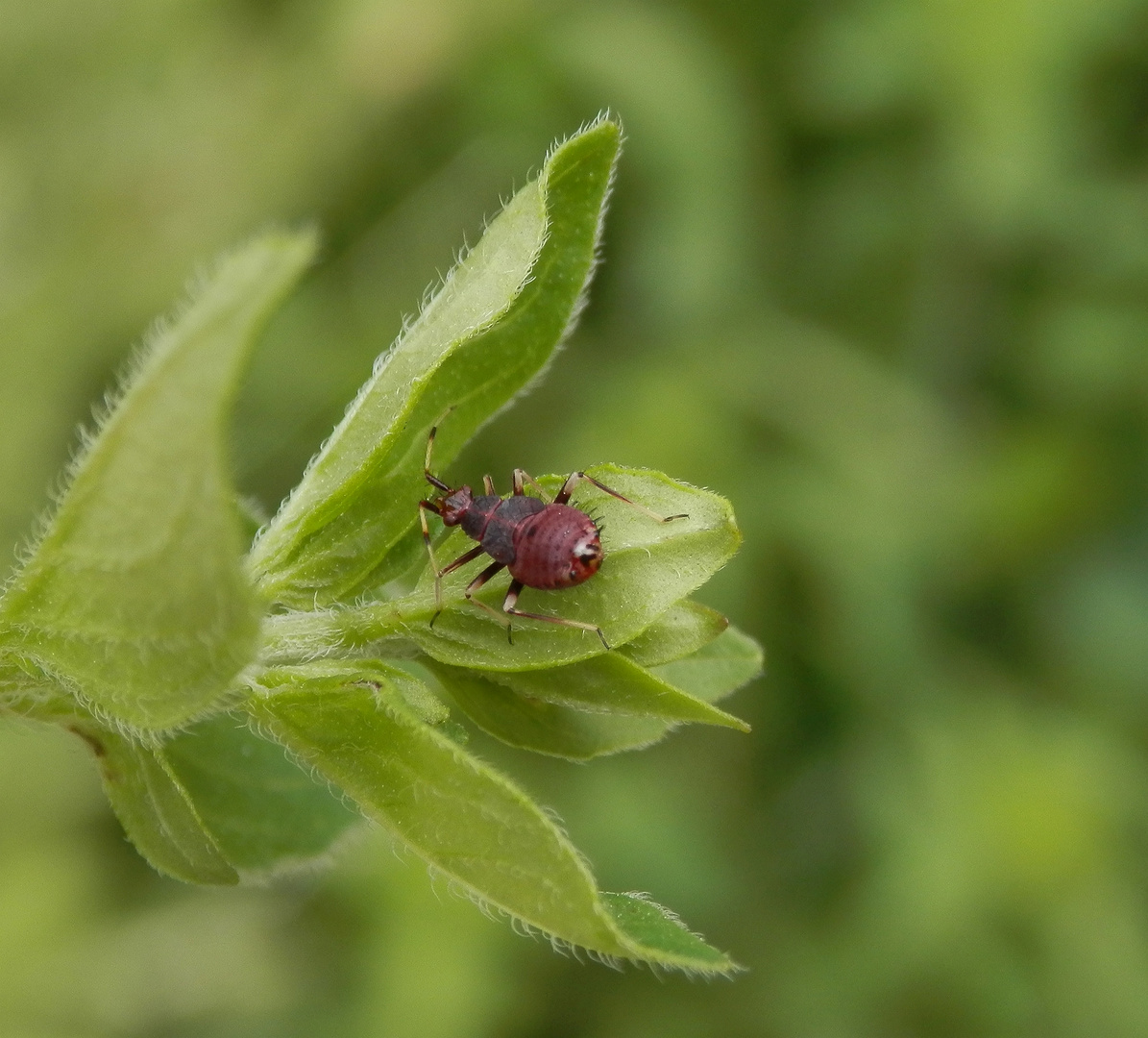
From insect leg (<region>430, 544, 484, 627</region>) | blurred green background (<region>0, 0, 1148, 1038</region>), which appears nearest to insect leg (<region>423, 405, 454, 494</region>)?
insect leg (<region>430, 544, 484, 627</region>)

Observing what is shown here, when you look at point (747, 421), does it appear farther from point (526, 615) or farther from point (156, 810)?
point (156, 810)

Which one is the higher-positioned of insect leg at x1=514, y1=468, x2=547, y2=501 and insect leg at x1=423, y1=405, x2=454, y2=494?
insect leg at x1=423, y1=405, x2=454, y2=494

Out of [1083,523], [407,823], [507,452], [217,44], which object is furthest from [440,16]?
[407,823]

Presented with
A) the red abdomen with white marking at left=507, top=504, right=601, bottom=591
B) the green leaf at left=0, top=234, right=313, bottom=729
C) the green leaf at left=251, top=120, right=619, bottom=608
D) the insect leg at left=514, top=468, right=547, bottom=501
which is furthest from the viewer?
the insect leg at left=514, top=468, right=547, bottom=501

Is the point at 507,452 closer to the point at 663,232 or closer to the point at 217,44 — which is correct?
the point at 663,232

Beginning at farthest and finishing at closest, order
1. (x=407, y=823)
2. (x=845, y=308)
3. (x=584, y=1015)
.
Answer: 1. (x=845, y=308)
2. (x=584, y=1015)
3. (x=407, y=823)

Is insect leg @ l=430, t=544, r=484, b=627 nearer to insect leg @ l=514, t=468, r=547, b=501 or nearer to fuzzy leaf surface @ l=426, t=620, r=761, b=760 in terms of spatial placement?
fuzzy leaf surface @ l=426, t=620, r=761, b=760

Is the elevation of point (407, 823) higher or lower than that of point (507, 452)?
higher
